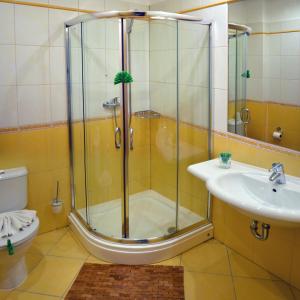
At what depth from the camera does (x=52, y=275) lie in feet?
7.42

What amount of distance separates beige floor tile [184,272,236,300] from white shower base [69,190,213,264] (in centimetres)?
27

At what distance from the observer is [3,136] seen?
8.09 feet

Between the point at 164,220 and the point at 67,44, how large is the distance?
1.59 meters

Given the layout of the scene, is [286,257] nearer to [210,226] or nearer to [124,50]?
[210,226]

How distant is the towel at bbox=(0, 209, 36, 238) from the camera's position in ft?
6.75

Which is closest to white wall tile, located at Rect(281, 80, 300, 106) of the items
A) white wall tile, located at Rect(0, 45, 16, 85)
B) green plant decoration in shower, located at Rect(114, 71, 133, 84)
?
green plant decoration in shower, located at Rect(114, 71, 133, 84)

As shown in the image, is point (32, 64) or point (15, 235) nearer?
point (15, 235)

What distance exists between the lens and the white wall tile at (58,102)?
2643mm

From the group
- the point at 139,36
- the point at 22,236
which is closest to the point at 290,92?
the point at 139,36

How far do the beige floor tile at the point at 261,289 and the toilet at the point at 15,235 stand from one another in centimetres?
137

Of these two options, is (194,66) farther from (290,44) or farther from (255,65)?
(290,44)

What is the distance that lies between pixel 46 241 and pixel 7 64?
4.57ft

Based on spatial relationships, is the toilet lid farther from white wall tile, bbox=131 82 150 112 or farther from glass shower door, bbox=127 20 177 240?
white wall tile, bbox=131 82 150 112

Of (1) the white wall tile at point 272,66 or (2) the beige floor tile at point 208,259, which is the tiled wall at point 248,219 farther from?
(1) the white wall tile at point 272,66
